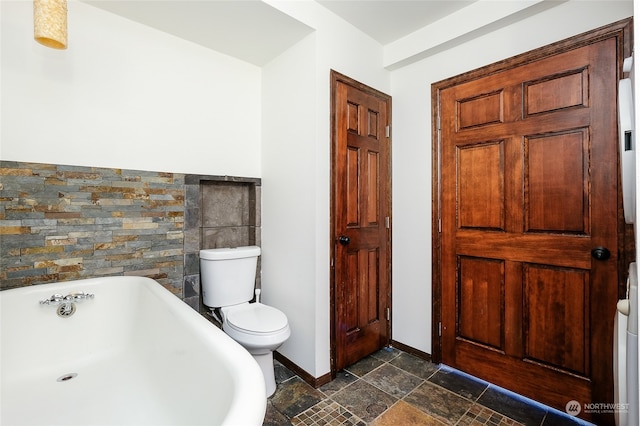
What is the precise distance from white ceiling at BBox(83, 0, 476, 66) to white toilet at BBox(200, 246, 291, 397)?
145cm

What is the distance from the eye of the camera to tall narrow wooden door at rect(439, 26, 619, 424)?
1595mm

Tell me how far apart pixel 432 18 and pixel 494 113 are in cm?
78

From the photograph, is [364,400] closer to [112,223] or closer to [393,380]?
[393,380]

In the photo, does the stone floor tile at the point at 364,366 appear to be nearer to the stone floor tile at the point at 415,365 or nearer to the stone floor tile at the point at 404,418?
the stone floor tile at the point at 415,365

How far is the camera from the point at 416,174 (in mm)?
2340

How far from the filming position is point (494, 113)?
1.95 meters

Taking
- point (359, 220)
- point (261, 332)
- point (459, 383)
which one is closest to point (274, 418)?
point (261, 332)

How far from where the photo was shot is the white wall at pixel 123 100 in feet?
5.31

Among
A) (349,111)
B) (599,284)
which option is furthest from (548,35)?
(599,284)

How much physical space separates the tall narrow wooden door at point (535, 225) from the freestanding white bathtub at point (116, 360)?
166 cm

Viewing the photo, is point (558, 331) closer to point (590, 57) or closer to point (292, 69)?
point (590, 57)

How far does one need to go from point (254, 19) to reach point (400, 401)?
7.94 ft

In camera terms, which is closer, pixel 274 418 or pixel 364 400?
pixel 274 418

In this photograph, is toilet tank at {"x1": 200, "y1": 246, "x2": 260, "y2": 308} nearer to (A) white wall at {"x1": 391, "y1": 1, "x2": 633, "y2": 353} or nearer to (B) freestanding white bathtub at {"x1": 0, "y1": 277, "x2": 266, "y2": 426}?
(B) freestanding white bathtub at {"x1": 0, "y1": 277, "x2": 266, "y2": 426}
